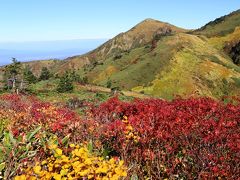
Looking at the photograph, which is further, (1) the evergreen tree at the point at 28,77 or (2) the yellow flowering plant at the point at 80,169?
(1) the evergreen tree at the point at 28,77

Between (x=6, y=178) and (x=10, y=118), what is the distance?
23.1 ft

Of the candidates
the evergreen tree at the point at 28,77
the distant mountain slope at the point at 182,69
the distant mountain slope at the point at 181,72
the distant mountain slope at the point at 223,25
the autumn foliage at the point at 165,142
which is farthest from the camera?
the distant mountain slope at the point at 223,25

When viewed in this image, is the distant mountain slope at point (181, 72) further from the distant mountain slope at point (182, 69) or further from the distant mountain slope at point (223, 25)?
the distant mountain slope at point (223, 25)

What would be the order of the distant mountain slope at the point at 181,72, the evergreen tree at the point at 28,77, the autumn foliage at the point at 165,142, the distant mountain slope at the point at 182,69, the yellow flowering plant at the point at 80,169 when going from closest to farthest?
the yellow flowering plant at the point at 80,169 → the autumn foliage at the point at 165,142 → the evergreen tree at the point at 28,77 → the distant mountain slope at the point at 181,72 → the distant mountain slope at the point at 182,69

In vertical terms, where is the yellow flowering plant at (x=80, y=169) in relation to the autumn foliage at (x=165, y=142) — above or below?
above

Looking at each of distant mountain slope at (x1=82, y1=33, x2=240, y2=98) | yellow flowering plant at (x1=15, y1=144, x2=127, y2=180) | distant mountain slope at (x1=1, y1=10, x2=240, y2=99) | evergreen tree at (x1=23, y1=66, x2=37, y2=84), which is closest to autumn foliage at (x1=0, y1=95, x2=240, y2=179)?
yellow flowering plant at (x1=15, y1=144, x2=127, y2=180)

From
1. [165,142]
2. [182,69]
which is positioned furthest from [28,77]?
[165,142]

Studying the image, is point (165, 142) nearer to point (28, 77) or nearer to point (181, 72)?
point (28, 77)

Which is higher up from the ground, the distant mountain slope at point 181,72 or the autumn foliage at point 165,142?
the autumn foliage at point 165,142

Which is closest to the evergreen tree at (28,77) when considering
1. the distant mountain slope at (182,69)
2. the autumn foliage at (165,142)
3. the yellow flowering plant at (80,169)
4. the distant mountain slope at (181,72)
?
the distant mountain slope at (182,69)

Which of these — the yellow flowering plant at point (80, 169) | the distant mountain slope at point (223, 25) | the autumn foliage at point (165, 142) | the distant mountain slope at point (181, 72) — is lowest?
the distant mountain slope at point (181, 72)

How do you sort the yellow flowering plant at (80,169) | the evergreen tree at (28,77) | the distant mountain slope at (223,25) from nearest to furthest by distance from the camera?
1. the yellow flowering plant at (80,169)
2. the evergreen tree at (28,77)
3. the distant mountain slope at (223,25)

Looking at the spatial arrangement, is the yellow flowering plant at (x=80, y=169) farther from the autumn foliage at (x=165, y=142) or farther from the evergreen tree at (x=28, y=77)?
the evergreen tree at (x=28, y=77)

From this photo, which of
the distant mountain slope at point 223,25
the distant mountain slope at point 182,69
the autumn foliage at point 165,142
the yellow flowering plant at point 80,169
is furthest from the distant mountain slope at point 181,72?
the yellow flowering plant at point 80,169
